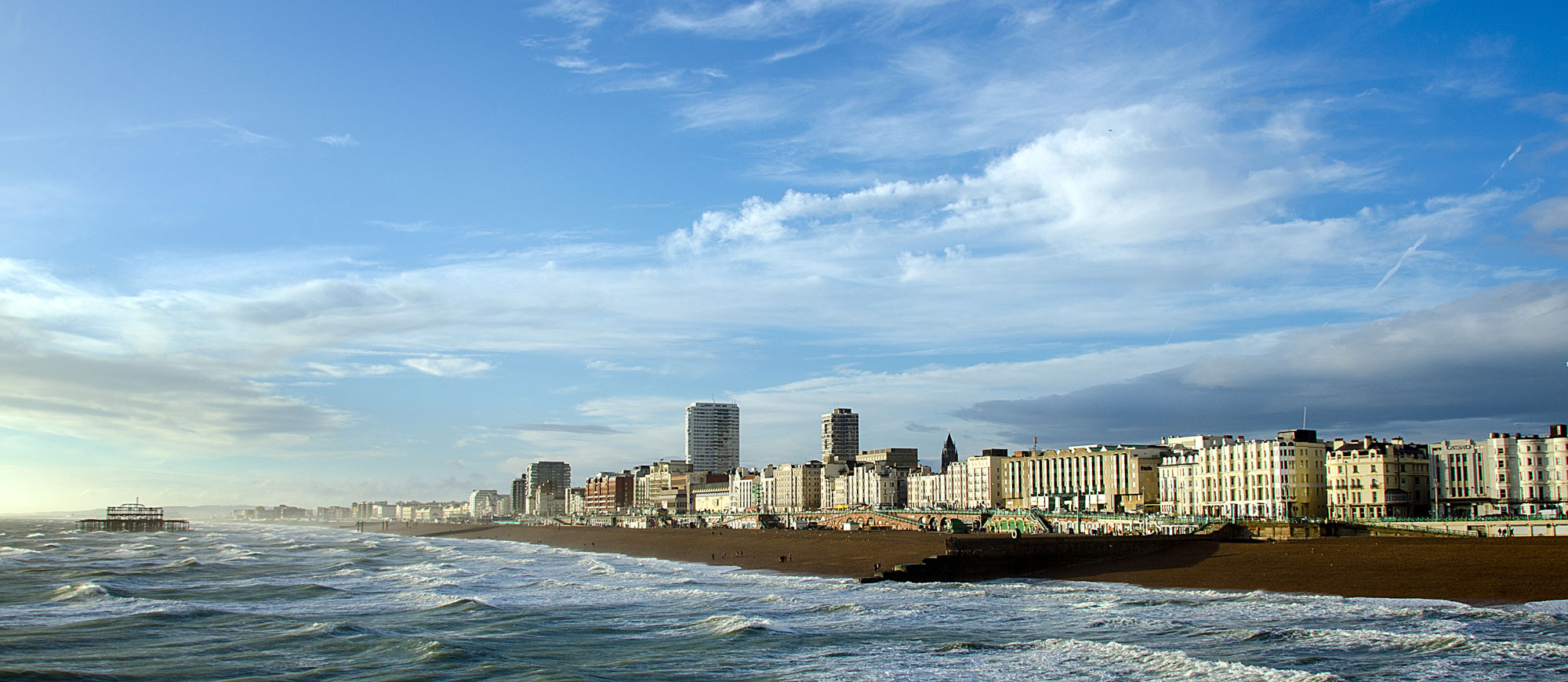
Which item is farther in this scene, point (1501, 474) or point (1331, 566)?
point (1501, 474)

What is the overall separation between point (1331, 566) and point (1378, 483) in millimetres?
61124

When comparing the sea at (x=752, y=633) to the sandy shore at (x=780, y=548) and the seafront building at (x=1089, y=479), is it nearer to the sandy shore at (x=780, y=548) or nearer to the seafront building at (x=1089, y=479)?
the sandy shore at (x=780, y=548)

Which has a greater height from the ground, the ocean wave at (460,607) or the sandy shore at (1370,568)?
the sandy shore at (1370,568)

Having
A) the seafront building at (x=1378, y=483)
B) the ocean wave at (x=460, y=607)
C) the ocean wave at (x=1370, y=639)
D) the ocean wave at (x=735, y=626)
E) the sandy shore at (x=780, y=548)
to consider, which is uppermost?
the seafront building at (x=1378, y=483)

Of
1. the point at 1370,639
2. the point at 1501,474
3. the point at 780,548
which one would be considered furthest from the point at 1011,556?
the point at 1501,474

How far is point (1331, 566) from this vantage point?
66.2m

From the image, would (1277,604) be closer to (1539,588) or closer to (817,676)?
(1539,588)

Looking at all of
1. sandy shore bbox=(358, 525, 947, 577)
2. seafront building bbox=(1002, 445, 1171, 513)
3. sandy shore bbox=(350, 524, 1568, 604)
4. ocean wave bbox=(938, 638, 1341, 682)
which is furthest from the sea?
seafront building bbox=(1002, 445, 1171, 513)

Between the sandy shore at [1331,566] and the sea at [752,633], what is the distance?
3.92m

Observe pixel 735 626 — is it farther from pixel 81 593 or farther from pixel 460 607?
pixel 81 593

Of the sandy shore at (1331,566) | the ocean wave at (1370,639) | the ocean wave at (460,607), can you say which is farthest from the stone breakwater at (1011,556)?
the ocean wave at (1370,639)

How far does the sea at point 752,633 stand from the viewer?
36.4 m

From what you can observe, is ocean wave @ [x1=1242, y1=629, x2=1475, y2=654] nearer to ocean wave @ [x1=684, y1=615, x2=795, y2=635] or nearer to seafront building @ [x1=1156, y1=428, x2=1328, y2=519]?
ocean wave @ [x1=684, y1=615, x2=795, y2=635]

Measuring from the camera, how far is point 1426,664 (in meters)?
35.5
